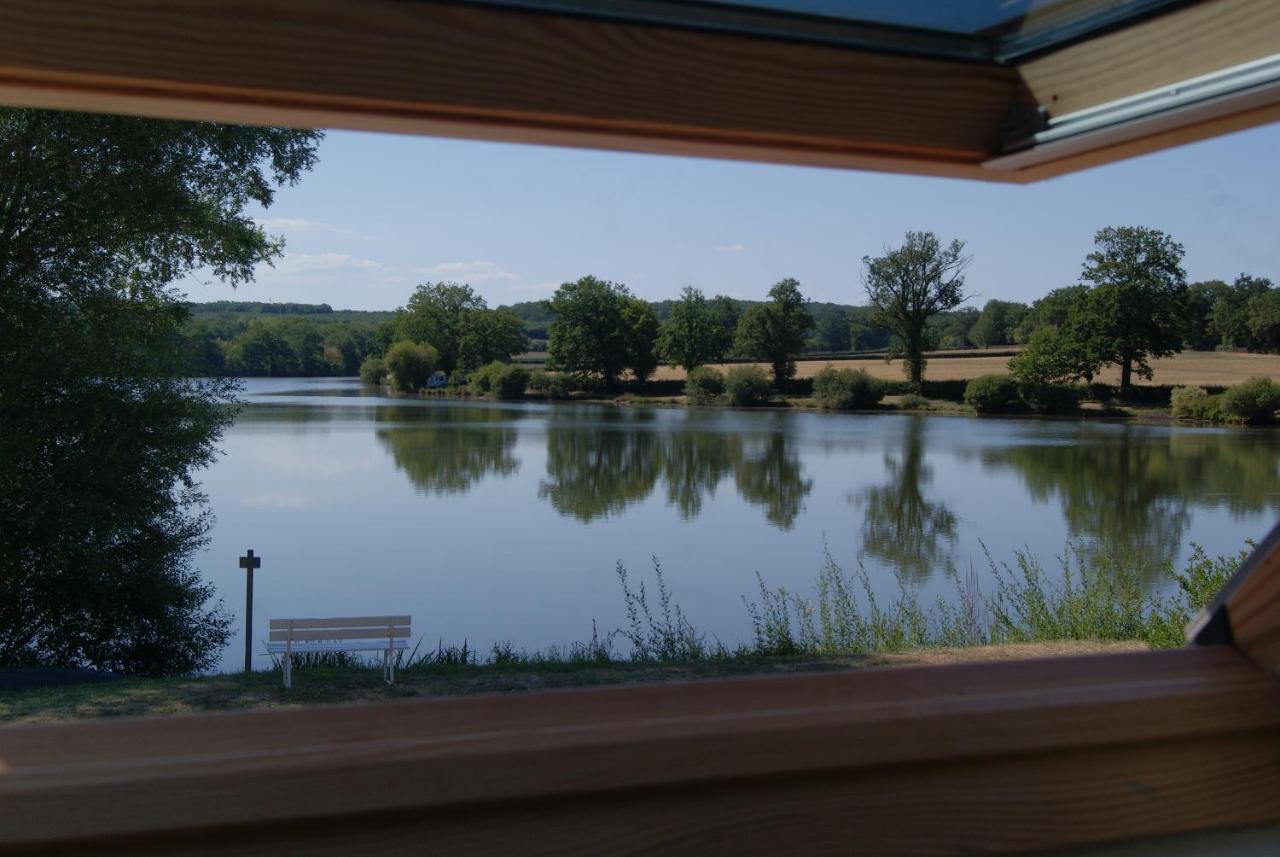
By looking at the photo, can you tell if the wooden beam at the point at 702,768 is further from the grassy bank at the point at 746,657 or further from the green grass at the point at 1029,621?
the green grass at the point at 1029,621

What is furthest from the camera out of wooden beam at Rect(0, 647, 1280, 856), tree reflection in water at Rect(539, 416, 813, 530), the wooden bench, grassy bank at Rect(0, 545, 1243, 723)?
tree reflection in water at Rect(539, 416, 813, 530)

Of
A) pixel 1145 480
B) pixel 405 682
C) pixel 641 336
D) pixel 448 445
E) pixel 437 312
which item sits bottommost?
pixel 405 682

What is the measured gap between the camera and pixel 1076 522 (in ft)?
58.6

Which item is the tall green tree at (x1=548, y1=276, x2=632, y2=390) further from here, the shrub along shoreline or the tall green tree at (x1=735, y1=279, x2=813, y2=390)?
the tall green tree at (x1=735, y1=279, x2=813, y2=390)

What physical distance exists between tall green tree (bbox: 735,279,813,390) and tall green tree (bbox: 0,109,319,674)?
88.8ft

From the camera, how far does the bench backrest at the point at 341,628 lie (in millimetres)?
7156

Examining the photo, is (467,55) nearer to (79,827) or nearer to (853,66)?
(853,66)

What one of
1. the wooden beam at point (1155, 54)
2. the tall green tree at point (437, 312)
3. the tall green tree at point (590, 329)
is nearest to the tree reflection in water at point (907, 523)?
the tall green tree at point (590, 329)

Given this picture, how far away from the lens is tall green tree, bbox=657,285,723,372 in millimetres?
34688

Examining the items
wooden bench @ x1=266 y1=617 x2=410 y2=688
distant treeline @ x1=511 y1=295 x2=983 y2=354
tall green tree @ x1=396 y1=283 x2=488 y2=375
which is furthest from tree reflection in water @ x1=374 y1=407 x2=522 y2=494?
wooden bench @ x1=266 y1=617 x2=410 y2=688

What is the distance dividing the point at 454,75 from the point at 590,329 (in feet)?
104

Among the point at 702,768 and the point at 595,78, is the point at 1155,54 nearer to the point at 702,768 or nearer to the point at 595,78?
the point at 595,78

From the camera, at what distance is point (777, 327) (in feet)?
124

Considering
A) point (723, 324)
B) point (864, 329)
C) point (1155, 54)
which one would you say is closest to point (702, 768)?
point (1155, 54)
